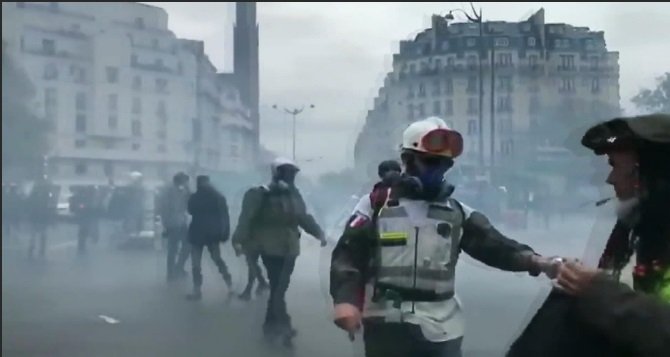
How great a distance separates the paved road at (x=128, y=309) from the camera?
2.79 m

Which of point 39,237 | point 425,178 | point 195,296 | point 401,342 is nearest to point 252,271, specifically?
point 195,296

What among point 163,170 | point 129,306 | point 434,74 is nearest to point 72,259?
point 129,306

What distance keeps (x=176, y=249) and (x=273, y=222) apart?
0.30m

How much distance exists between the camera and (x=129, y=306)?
287 cm

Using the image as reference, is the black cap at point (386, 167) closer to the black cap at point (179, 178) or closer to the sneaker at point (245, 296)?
the black cap at point (179, 178)

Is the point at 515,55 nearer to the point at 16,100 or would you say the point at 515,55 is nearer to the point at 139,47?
the point at 139,47

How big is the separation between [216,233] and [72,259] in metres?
0.41

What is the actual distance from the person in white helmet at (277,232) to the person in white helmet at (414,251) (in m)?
0.76

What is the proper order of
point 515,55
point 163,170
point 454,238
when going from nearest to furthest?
point 454,238 < point 515,55 < point 163,170

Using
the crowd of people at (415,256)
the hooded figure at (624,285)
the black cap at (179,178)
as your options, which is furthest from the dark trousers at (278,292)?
the hooded figure at (624,285)

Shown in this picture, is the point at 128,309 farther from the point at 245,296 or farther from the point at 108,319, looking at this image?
the point at 245,296

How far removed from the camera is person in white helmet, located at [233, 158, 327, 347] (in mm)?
2754

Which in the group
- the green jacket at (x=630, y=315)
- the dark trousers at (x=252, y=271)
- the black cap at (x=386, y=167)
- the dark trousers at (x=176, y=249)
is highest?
the black cap at (x=386, y=167)

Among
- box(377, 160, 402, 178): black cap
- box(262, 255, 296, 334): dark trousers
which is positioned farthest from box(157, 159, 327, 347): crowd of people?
box(377, 160, 402, 178): black cap
